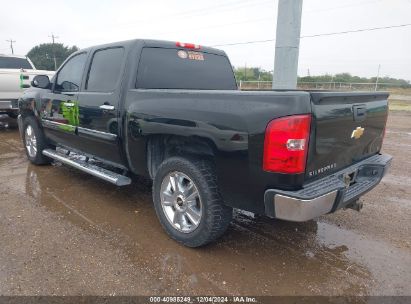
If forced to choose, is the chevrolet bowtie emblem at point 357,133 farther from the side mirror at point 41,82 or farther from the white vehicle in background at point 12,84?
the white vehicle in background at point 12,84

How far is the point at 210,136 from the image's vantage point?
2.77m

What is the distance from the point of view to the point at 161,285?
2643 mm

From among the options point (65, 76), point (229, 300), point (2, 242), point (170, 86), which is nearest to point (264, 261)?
point (229, 300)

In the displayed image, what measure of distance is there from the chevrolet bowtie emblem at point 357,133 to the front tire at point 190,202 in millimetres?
1253

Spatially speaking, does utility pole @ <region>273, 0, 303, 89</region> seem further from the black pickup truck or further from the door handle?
the door handle

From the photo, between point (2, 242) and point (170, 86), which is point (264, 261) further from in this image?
point (2, 242)

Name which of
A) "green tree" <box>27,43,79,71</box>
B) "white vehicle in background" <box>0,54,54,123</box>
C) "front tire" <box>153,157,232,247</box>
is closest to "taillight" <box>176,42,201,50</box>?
"front tire" <box>153,157,232,247</box>

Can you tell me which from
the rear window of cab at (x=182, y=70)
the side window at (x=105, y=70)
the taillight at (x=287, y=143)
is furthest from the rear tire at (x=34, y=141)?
the taillight at (x=287, y=143)

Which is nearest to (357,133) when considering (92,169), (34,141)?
(92,169)

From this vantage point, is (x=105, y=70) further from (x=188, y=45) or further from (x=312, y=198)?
(x=312, y=198)

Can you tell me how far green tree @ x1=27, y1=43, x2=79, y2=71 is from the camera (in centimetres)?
7006

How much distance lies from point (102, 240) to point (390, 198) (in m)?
3.71

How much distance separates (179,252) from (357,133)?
192 cm

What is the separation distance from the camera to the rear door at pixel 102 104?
380 cm
